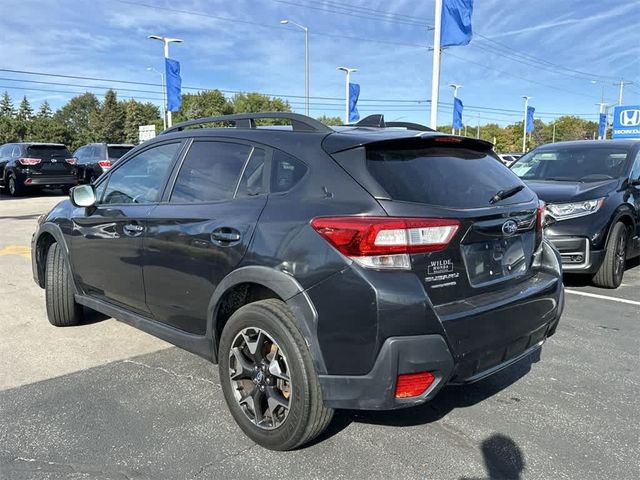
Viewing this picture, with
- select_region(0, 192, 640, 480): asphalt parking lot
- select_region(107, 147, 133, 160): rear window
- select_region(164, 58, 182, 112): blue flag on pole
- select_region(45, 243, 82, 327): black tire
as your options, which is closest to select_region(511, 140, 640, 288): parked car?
select_region(0, 192, 640, 480): asphalt parking lot

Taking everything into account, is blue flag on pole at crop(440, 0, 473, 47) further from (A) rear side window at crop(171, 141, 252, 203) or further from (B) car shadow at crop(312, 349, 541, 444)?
(A) rear side window at crop(171, 141, 252, 203)

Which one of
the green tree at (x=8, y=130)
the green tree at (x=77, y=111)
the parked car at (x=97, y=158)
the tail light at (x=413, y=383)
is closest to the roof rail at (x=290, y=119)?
the tail light at (x=413, y=383)

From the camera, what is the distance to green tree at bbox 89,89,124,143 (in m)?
98.4

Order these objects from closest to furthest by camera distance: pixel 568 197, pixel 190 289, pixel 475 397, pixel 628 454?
1. pixel 628 454
2. pixel 190 289
3. pixel 475 397
4. pixel 568 197

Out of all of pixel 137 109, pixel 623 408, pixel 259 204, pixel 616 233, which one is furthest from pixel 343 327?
pixel 137 109

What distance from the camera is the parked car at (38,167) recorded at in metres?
17.7

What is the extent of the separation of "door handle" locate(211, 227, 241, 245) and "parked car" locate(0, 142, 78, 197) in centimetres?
1705

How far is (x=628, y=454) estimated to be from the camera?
9.37 feet

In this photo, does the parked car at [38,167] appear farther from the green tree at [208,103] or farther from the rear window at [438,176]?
the green tree at [208,103]

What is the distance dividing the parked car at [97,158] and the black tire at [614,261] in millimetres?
15785

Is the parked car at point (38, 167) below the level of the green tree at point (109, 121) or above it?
below

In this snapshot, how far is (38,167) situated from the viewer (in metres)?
Answer: 17.8

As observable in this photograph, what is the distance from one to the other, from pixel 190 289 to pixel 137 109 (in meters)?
108

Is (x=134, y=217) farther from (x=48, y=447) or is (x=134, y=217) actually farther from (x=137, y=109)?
(x=137, y=109)
